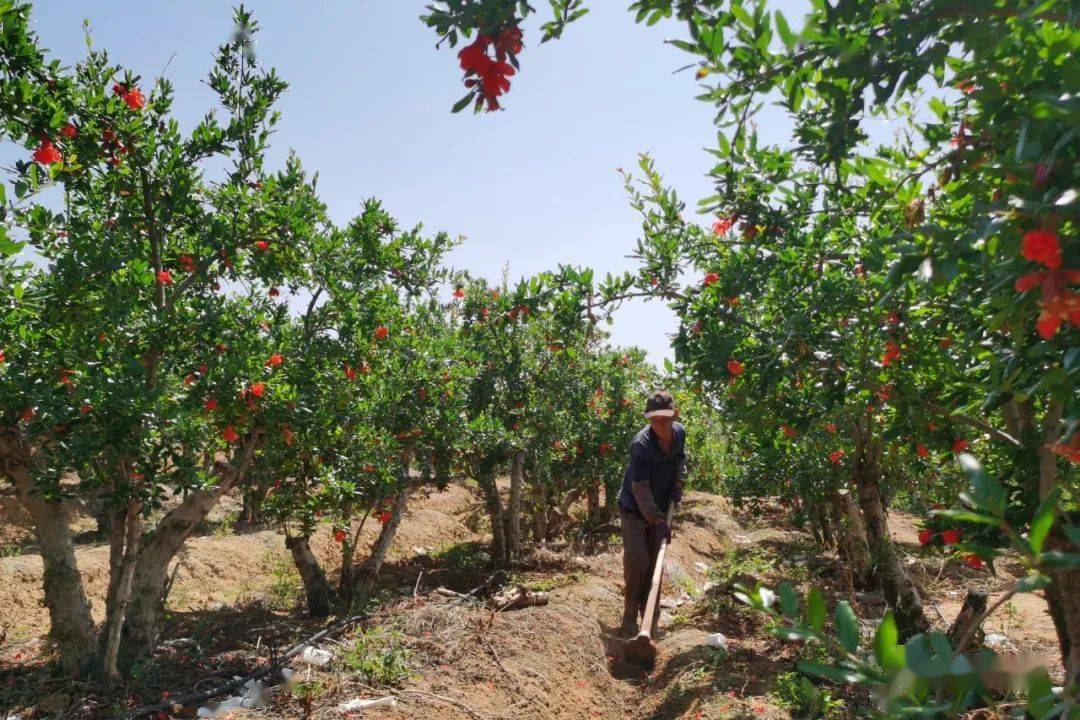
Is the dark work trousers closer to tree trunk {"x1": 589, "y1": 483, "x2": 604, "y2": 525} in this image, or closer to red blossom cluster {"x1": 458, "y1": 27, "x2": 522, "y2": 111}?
red blossom cluster {"x1": 458, "y1": 27, "x2": 522, "y2": 111}

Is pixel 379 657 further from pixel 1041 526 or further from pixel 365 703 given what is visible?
pixel 1041 526

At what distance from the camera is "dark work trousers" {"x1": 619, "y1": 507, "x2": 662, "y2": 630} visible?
523 cm

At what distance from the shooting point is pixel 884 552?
15.7ft

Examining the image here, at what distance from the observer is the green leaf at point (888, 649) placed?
37.6 inches

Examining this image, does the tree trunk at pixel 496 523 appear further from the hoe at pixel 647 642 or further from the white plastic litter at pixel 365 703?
the white plastic litter at pixel 365 703

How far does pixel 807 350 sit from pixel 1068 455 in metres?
2.16

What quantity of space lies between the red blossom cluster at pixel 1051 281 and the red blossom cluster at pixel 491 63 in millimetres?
1193

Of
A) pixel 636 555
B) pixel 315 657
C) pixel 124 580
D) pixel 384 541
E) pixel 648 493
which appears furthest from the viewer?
pixel 384 541

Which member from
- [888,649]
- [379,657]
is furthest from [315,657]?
[888,649]

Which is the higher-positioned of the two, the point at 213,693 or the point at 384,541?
the point at 384,541

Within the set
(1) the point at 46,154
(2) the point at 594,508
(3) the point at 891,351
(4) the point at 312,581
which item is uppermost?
(1) the point at 46,154

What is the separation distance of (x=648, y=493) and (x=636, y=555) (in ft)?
1.69

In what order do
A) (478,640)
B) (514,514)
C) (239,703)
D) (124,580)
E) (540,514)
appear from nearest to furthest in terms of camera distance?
(239,703) < (124,580) < (478,640) < (514,514) < (540,514)

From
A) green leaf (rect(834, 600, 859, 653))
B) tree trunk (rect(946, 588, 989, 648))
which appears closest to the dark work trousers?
tree trunk (rect(946, 588, 989, 648))
